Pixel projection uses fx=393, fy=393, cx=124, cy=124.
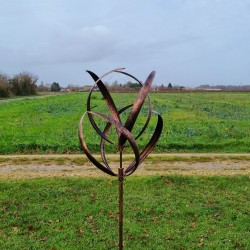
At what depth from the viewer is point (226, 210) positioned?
25.9 feet

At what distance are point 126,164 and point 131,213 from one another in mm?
4727

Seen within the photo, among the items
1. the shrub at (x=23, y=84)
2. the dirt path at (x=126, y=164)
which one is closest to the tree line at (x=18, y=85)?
the shrub at (x=23, y=84)

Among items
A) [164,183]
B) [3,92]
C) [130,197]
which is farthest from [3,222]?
[3,92]

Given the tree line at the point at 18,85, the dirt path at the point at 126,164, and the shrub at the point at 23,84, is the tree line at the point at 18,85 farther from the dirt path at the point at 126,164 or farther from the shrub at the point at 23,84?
the dirt path at the point at 126,164

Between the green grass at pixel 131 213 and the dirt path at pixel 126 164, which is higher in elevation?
the dirt path at pixel 126 164

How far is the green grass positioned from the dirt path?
1064 millimetres

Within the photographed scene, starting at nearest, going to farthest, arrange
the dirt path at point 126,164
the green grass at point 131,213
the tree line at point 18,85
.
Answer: the green grass at point 131,213 < the dirt path at point 126,164 < the tree line at point 18,85

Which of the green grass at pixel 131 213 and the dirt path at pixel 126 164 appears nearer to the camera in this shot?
the green grass at pixel 131 213

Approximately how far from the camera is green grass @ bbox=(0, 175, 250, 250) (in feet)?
21.8

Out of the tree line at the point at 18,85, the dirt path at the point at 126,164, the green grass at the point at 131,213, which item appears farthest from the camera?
the tree line at the point at 18,85

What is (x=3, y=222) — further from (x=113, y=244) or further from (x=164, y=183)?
(x=164, y=183)

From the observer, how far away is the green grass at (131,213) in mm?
6656

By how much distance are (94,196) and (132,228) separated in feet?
6.45

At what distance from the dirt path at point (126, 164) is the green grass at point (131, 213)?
1064 mm
